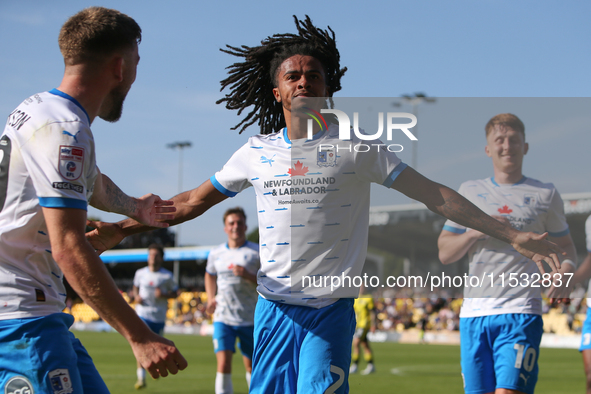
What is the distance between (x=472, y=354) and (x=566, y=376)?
10382 mm

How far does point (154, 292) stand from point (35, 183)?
11.1 meters

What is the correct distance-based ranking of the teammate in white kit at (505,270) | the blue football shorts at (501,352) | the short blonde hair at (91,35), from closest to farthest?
the short blonde hair at (91,35), the blue football shorts at (501,352), the teammate in white kit at (505,270)

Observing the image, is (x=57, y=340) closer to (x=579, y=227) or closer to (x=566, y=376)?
(x=579, y=227)

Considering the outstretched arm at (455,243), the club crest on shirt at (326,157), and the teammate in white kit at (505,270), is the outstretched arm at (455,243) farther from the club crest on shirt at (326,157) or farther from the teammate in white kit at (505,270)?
the club crest on shirt at (326,157)

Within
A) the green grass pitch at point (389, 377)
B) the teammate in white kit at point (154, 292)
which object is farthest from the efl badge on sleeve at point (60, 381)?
the teammate in white kit at point (154, 292)


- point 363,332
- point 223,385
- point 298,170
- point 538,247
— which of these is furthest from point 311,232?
point 363,332

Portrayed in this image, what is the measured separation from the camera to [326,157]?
4012 millimetres

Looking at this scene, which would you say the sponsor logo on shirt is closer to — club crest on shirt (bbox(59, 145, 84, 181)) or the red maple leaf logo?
club crest on shirt (bbox(59, 145, 84, 181))

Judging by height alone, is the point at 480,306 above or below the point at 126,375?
above

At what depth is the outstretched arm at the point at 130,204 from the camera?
3.62 metres

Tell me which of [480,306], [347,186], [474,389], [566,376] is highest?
[347,186]

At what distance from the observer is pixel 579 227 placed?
12.5m

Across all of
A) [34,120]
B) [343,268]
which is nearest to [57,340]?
[34,120]

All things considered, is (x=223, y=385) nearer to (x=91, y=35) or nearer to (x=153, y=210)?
(x=153, y=210)
